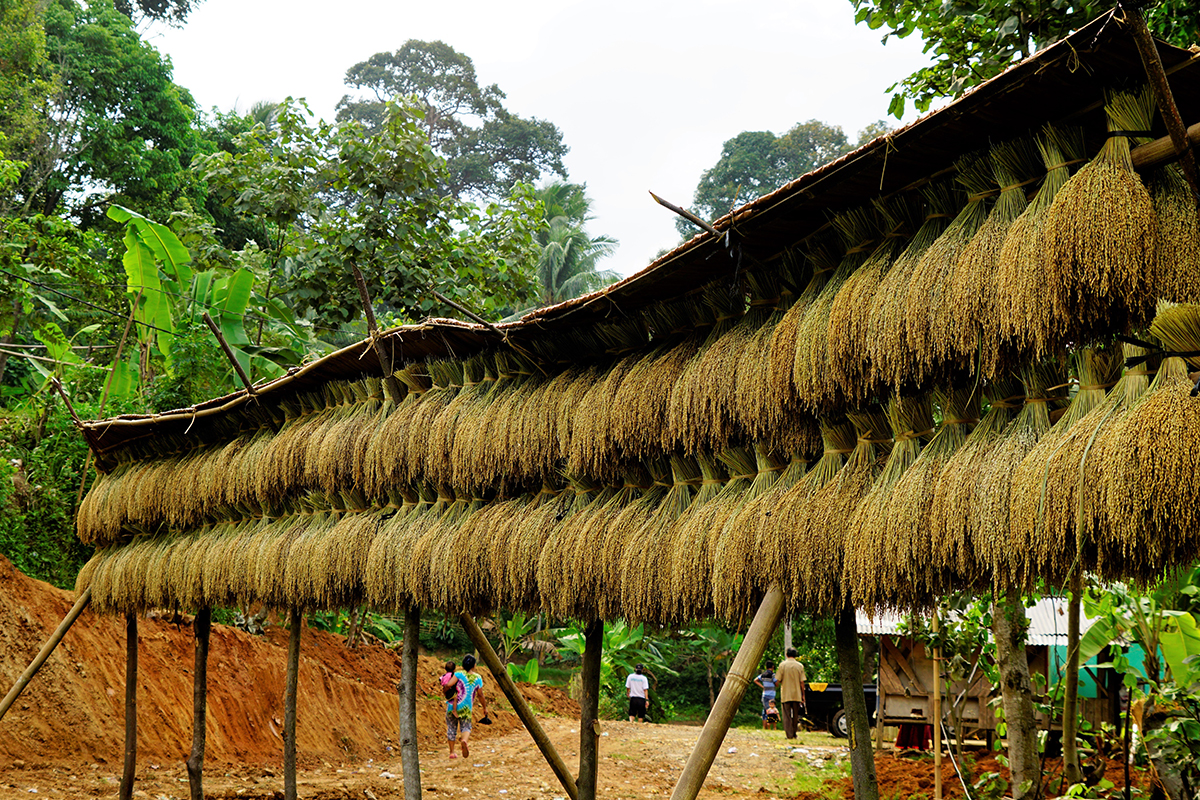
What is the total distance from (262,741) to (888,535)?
35.1 feet

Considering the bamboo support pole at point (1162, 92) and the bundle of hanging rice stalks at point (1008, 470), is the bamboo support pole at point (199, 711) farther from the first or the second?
the bamboo support pole at point (1162, 92)

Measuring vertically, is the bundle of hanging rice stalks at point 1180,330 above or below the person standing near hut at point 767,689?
above

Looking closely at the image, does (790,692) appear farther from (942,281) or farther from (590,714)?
(942,281)

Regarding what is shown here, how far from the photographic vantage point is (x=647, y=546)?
404 cm

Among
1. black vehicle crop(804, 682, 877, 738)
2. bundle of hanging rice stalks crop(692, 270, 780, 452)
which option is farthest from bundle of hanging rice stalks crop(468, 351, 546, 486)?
black vehicle crop(804, 682, 877, 738)

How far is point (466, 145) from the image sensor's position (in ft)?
120

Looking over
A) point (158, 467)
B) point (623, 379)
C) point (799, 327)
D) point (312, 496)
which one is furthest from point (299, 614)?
point (799, 327)

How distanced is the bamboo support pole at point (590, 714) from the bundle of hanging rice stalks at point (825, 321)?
2.06 m

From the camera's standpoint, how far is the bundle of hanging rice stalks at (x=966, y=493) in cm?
285

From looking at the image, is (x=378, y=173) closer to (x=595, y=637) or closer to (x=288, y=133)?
(x=288, y=133)

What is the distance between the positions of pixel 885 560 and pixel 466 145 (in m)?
35.7

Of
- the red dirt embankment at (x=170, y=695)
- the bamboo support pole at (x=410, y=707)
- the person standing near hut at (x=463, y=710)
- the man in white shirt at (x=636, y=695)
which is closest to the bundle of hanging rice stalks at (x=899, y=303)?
the bamboo support pole at (x=410, y=707)

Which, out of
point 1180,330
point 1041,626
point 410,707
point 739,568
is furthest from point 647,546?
point 1041,626

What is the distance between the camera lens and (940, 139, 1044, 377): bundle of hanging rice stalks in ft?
9.31
